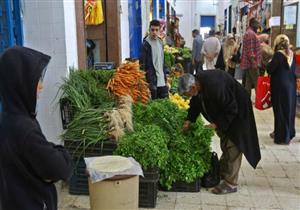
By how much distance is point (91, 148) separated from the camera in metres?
4.04

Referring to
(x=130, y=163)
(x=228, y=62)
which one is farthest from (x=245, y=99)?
(x=228, y=62)

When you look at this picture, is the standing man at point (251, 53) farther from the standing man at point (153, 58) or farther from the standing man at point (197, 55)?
the standing man at point (197, 55)

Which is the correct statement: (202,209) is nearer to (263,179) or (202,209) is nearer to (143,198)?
(143,198)

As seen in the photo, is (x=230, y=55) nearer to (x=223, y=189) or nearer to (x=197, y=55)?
(x=197, y=55)

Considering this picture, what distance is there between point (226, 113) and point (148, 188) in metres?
1.08

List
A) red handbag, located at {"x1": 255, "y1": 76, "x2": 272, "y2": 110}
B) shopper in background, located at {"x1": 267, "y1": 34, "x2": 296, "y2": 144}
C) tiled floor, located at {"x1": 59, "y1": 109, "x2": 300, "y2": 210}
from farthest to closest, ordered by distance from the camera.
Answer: red handbag, located at {"x1": 255, "y1": 76, "x2": 272, "y2": 110} < shopper in background, located at {"x1": 267, "y1": 34, "x2": 296, "y2": 144} < tiled floor, located at {"x1": 59, "y1": 109, "x2": 300, "y2": 210}

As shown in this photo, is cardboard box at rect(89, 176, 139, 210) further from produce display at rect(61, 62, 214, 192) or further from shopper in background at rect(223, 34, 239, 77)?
shopper in background at rect(223, 34, 239, 77)

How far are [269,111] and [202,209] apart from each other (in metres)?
5.36

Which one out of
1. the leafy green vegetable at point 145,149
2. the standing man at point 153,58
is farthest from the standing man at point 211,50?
the leafy green vegetable at point 145,149

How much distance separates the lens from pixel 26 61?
190 centimetres

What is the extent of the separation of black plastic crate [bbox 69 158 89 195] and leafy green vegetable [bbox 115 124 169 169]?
1.69ft

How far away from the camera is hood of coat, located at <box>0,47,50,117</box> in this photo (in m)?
1.88

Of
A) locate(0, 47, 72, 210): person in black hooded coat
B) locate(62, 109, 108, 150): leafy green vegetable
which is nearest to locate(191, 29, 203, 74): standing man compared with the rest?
locate(62, 109, 108, 150): leafy green vegetable

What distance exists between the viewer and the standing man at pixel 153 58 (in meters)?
6.00
